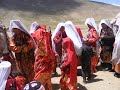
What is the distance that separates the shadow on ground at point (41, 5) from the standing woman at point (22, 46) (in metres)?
13.1

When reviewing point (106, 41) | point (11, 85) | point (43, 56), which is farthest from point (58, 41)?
point (11, 85)

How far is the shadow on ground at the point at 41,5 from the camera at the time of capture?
856 inches

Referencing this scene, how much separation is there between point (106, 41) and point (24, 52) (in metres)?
2.55

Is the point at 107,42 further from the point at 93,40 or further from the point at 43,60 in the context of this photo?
the point at 43,60

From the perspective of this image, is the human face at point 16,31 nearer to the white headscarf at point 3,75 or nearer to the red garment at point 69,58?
the red garment at point 69,58

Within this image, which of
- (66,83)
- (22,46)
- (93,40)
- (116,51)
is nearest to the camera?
(66,83)

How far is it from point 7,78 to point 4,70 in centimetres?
14

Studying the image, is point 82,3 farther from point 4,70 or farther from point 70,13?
point 4,70

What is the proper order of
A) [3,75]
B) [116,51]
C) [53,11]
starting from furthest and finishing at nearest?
[53,11], [116,51], [3,75]

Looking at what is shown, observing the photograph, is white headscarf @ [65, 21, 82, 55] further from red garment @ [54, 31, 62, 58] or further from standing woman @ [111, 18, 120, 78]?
standing woman @ [111, 18, 120, 78]

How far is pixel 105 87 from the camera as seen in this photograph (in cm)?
888

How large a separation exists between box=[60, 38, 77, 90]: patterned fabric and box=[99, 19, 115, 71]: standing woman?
7.27 ft

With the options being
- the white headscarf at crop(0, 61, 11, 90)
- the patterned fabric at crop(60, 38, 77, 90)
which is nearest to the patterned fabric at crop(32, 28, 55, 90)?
the patterned fabric at crop(60, 38, 77, 90)

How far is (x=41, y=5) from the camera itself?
22.9 meters
